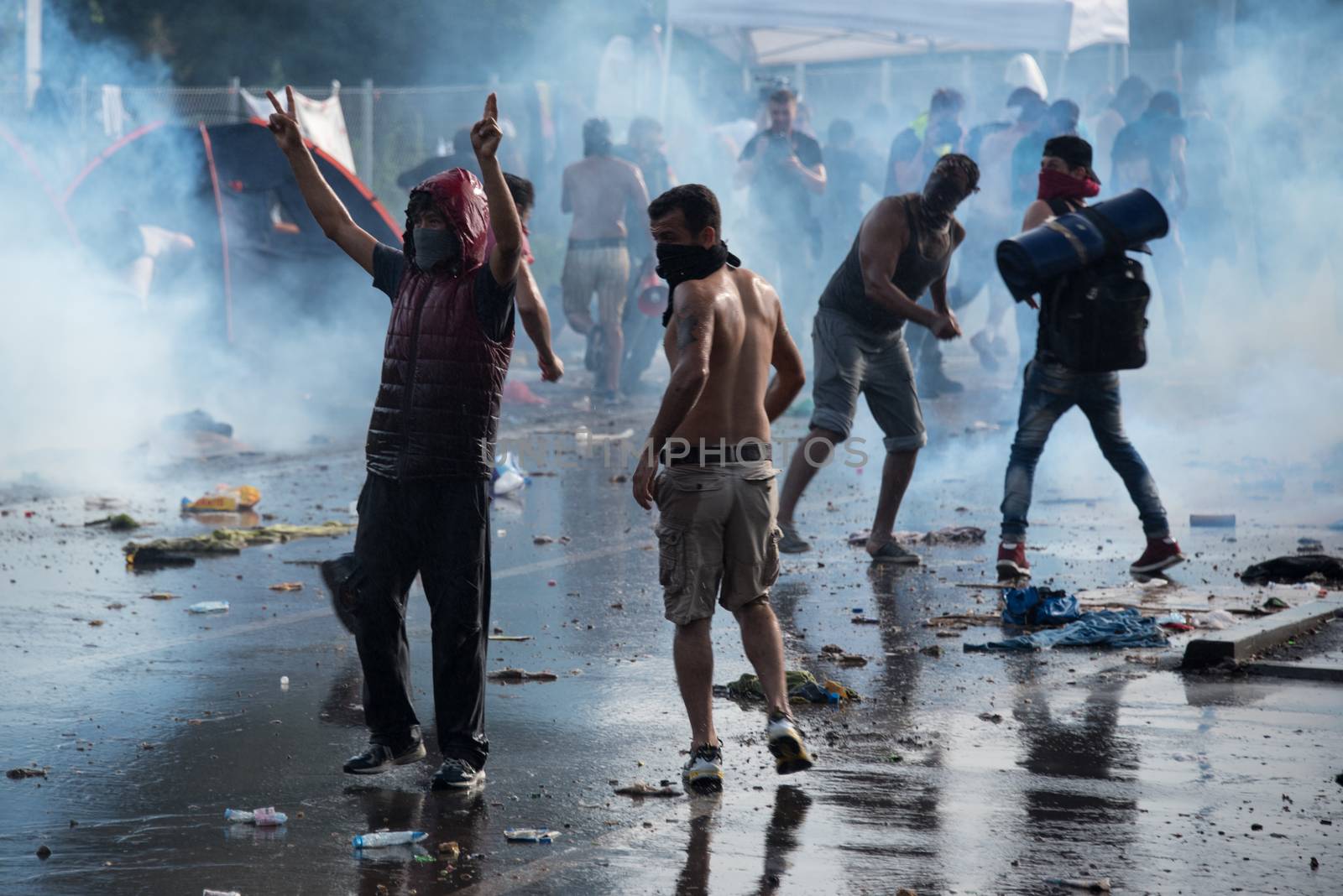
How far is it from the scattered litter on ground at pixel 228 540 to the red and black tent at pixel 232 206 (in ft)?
20.0

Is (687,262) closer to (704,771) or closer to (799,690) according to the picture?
(704,771)

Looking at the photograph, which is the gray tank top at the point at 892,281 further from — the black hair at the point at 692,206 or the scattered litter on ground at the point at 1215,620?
the black hair at the point at 692,206

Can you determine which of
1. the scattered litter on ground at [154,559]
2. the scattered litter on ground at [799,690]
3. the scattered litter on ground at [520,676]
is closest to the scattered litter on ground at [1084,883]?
the scattered litter on ground at [799,690]

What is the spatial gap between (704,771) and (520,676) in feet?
4.95

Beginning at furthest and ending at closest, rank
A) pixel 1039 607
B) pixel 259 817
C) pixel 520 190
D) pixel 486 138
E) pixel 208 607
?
pixel 208 607 < pixel 1039 607 < pixel 520 190 < pixel 486 138 < pixel 259 817

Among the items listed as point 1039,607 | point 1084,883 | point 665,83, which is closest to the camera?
point 1084,883

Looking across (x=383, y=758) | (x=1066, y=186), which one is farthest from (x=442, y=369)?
(x=1066, y=186)

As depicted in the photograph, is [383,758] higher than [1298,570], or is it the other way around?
[1298,570]

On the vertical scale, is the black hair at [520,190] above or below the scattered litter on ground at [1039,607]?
above

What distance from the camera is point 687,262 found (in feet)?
15.7

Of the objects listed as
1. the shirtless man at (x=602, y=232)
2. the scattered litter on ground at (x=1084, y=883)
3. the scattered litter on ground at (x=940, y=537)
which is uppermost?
the shirtless man at (x=602, y=232)

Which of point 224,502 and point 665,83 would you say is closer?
point 224,502

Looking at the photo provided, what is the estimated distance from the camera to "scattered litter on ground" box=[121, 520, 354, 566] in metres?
8.29

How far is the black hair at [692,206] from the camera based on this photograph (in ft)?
15.6
